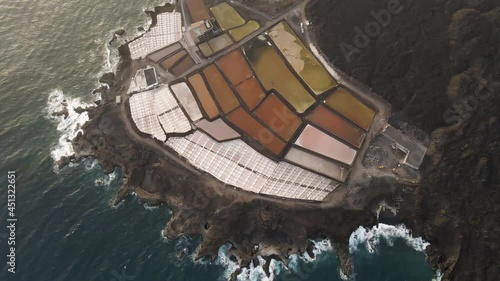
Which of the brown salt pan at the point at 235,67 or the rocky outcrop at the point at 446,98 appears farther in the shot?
the brown salt pan at the point at 235,67

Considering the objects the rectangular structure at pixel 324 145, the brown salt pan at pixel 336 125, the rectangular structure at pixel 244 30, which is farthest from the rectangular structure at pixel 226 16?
the rectangular structure at pixel 324 145

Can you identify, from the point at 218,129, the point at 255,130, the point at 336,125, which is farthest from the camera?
the point at 218,129

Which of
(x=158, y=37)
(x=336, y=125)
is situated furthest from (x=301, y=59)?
(x=158, y=37)

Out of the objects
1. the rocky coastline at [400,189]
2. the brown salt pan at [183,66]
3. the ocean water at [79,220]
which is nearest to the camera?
the ocean water at [79,220]

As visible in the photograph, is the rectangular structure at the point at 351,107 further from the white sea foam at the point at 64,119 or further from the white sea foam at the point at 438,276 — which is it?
the white sea foam at the point at 64,119

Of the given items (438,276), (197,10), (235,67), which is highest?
(197,10)

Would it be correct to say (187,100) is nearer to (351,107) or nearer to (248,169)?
(248,169)

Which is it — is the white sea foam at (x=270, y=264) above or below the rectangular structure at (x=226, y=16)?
below
